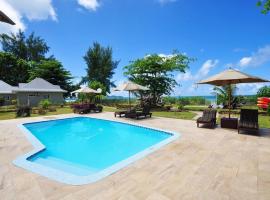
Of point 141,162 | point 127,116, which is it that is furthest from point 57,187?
point 127,116

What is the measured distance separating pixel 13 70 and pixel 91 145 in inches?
1566

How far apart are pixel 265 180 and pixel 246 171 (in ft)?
1.46

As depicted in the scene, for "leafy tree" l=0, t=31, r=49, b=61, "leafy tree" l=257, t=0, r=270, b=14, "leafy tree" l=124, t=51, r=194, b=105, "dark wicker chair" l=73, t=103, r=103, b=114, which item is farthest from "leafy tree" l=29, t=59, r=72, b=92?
"leafy tree" l=257, t=0, r=270, b=14

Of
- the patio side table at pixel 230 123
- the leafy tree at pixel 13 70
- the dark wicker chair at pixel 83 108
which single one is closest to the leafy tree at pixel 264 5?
the patio side table at pixel 230 123

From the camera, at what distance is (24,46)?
1657 inches

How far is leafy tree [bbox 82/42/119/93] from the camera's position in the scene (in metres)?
40.1

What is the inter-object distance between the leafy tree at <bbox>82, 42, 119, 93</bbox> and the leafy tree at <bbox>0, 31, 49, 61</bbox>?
45.7 feet

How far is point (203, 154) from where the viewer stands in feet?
17.0

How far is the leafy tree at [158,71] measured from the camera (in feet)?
71.1

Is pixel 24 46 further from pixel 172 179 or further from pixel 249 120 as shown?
pixel 172 179

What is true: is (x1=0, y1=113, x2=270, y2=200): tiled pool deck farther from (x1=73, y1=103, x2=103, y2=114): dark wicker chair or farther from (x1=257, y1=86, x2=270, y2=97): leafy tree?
(x1=257, y1=86, x2=270, y2=97): leafy tree

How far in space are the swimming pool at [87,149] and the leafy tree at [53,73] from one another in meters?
26.5

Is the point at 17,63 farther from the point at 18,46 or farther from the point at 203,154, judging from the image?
the point at 203,154

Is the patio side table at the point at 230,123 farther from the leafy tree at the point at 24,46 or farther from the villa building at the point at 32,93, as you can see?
the leafy tree at the point at 24,46
